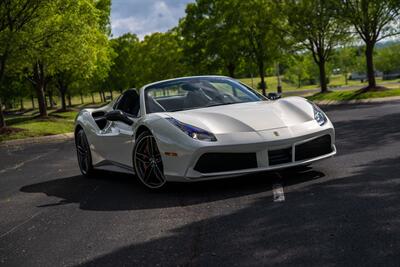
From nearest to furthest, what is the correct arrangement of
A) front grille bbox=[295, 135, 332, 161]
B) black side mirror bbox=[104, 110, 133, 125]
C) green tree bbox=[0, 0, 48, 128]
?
1. front grille bbox=[295, 135, 332, 161]
2. black side mirror bbox=[104, 110, 133, 125]
3. green tree bbox=[0, 0, 48, 128]

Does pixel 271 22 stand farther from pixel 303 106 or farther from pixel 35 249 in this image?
pixel 35 249

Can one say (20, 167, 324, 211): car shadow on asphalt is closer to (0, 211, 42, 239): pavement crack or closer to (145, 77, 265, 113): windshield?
(0, 211, 42, 239): pavement crack

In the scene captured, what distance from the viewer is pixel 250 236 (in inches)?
148

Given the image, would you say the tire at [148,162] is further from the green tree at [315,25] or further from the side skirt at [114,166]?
the green tree at [315,25]

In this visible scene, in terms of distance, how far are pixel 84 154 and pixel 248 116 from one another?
337 cm

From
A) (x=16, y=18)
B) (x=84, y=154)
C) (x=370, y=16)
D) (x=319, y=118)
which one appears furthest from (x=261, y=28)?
(x=319, y=118)

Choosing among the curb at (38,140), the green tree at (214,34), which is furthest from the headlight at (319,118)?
the green tree at (214,34)

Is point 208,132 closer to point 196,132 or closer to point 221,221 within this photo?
point 196,132

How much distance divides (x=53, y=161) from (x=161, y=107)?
5.50 metres

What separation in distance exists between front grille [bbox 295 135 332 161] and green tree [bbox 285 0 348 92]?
22248 millimetres

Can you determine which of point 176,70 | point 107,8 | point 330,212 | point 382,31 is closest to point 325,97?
point 382,31

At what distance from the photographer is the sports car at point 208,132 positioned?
5.34m

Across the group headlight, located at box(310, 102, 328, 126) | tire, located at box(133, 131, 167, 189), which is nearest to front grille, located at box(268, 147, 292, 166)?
headlight, located at box(310, 102, 328, 126)

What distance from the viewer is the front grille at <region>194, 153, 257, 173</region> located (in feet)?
17.4
